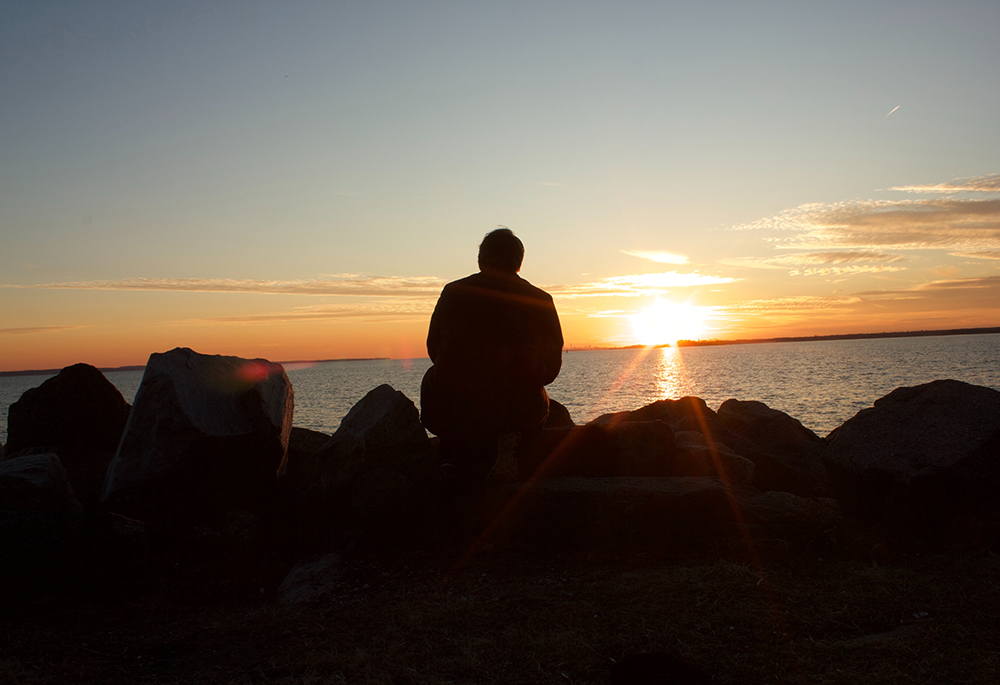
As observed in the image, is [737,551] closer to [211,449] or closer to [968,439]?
[968,439]

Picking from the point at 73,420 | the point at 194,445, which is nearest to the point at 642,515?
the point at 194,445

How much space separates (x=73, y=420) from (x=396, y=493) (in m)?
5.06

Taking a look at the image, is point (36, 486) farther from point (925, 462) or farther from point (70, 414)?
point (925, 462)

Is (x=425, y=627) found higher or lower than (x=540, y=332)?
lower

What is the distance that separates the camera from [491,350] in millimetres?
6590

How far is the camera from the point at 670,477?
7.12 m

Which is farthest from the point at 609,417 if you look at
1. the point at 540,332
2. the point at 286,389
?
the point at 286,389

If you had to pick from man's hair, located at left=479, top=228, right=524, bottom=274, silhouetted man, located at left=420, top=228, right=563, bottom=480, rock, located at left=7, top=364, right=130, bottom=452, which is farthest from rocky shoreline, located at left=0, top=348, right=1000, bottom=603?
man's hair, located at left=479, top=228, right=524, bottom=274

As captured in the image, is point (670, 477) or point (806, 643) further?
point (670, 477)

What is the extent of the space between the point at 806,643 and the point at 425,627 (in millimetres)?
2695

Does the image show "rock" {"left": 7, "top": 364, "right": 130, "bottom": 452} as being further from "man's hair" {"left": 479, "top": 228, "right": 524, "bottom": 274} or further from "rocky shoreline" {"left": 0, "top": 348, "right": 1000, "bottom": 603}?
"man's hair" {"left": 479, "top": 228, "right": 524, "bottom": 274}

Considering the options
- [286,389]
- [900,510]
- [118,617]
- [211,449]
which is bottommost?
[118,617]

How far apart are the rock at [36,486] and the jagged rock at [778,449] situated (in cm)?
824

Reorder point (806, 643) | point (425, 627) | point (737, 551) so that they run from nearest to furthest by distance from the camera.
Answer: point (806, 643)
point (425, 627)
point (737, 551)
